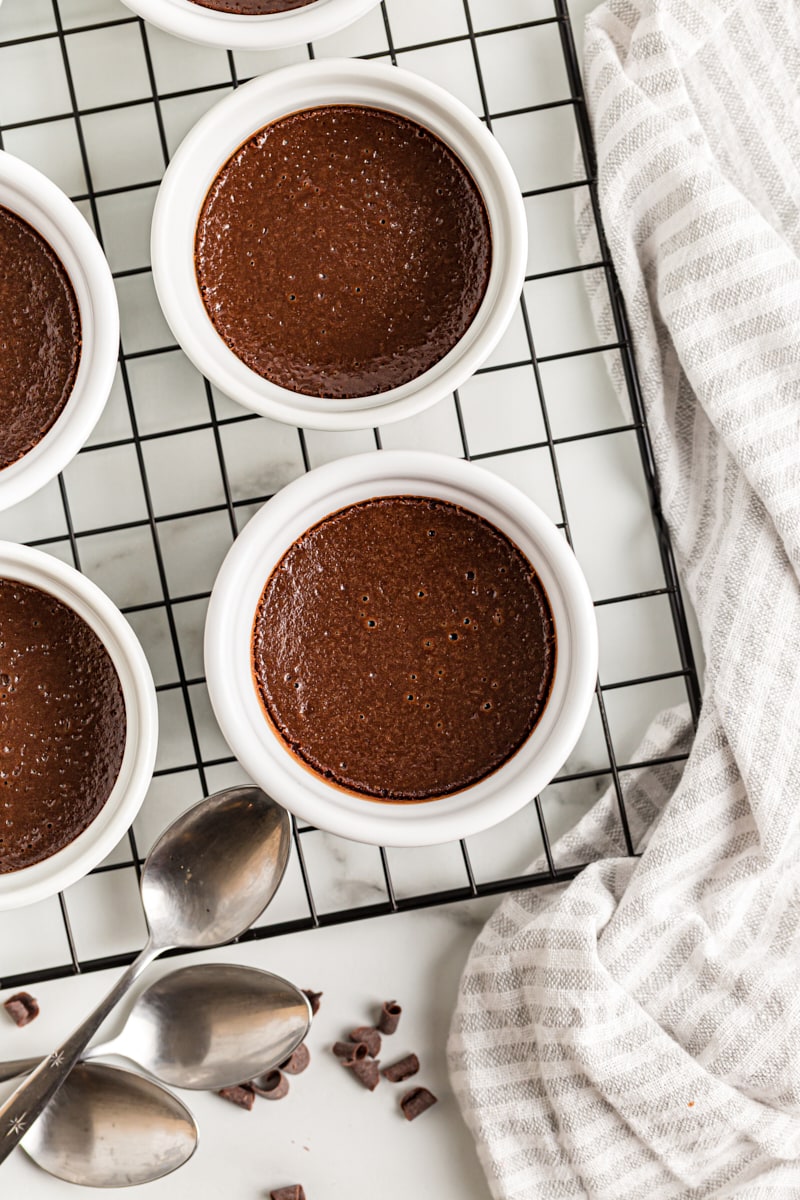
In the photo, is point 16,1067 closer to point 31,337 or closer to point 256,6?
point 31,337

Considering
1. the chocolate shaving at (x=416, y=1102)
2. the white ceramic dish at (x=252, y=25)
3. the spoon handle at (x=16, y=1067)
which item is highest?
the white ceramic dish at (x=252, y=25)

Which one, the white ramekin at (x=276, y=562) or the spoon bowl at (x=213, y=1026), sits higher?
the white ramekin at (x=276, y=562)

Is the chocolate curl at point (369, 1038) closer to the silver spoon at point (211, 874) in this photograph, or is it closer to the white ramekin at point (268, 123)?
the silver spoon at point (211, 874)

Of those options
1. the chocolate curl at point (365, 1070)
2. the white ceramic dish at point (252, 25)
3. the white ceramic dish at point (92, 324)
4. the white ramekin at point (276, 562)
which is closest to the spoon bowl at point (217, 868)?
the white ramekin at point (276, 562)

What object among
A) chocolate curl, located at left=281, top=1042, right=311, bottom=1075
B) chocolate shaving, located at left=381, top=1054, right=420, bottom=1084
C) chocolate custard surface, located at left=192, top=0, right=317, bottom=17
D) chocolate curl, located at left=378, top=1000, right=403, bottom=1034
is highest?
chocolate custard surface, located at left=192, top=0, right=317, bottom=17

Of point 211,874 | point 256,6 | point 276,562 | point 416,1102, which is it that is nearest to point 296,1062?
point 416,1102

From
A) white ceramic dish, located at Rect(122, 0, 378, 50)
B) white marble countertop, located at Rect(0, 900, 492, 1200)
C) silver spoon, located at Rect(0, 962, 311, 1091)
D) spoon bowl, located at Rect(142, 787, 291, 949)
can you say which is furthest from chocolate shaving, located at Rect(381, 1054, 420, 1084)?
white ceramic dish, located at Rect(122, 0, 378, 50)

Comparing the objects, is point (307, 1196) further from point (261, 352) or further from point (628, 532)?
point (261, 352)

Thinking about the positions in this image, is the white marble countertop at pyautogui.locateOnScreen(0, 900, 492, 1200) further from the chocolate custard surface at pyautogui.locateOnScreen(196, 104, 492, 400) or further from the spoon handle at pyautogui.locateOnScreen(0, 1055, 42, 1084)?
the chocolate custard surface at pyautogui.locateOnScreen(196, 104, 492, 400)
